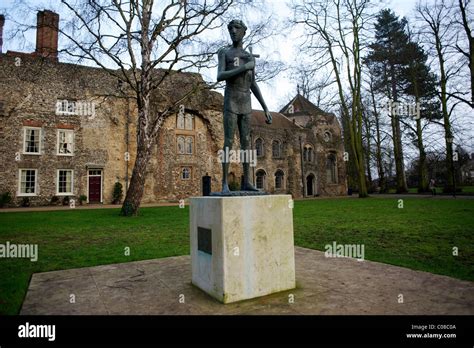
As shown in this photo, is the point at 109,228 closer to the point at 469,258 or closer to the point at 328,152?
the point at 469,258

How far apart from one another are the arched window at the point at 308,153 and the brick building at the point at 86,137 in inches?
234

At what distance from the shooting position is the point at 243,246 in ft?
11.8

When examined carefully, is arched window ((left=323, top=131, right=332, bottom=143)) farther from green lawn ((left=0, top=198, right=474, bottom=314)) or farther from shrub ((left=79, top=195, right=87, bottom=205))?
green lawn ((left=0, top=198, right=474, bottom=314))

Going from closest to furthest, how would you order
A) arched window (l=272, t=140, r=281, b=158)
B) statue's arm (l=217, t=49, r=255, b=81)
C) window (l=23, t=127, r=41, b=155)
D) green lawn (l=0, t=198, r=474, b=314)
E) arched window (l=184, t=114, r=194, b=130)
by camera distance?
statue's arm (l=217, t=49, r=255, b=81) → green lawn (l=0, t=198, r=474, b=314) → window (l=23, t=127, r=41, b=155) → arched window (l=184, t=114, r=194, b=130) → arched window (l=272, t=140, r=281, b=158)

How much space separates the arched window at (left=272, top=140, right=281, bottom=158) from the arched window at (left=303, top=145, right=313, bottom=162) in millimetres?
3884

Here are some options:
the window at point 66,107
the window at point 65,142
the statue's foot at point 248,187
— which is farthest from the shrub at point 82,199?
the statue's foot at point 248,187

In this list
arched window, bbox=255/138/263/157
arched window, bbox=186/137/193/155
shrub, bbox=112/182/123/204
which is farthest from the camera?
arched window, bbox=255/138/263/157

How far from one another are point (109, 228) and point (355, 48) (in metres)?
24.7

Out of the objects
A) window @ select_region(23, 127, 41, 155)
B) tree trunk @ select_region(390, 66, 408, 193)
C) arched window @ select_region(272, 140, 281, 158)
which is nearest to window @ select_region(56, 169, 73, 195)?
window @ select_region(23, 127, 41, 155)

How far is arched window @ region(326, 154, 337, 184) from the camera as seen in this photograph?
39.6m

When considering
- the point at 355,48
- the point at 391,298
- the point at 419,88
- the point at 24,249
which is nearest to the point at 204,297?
the point at 391,298

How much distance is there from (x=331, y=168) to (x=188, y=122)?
824 inches

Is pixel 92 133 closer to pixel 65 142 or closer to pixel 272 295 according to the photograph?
pixel 65 142

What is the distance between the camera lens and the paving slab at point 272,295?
3.23 metres
